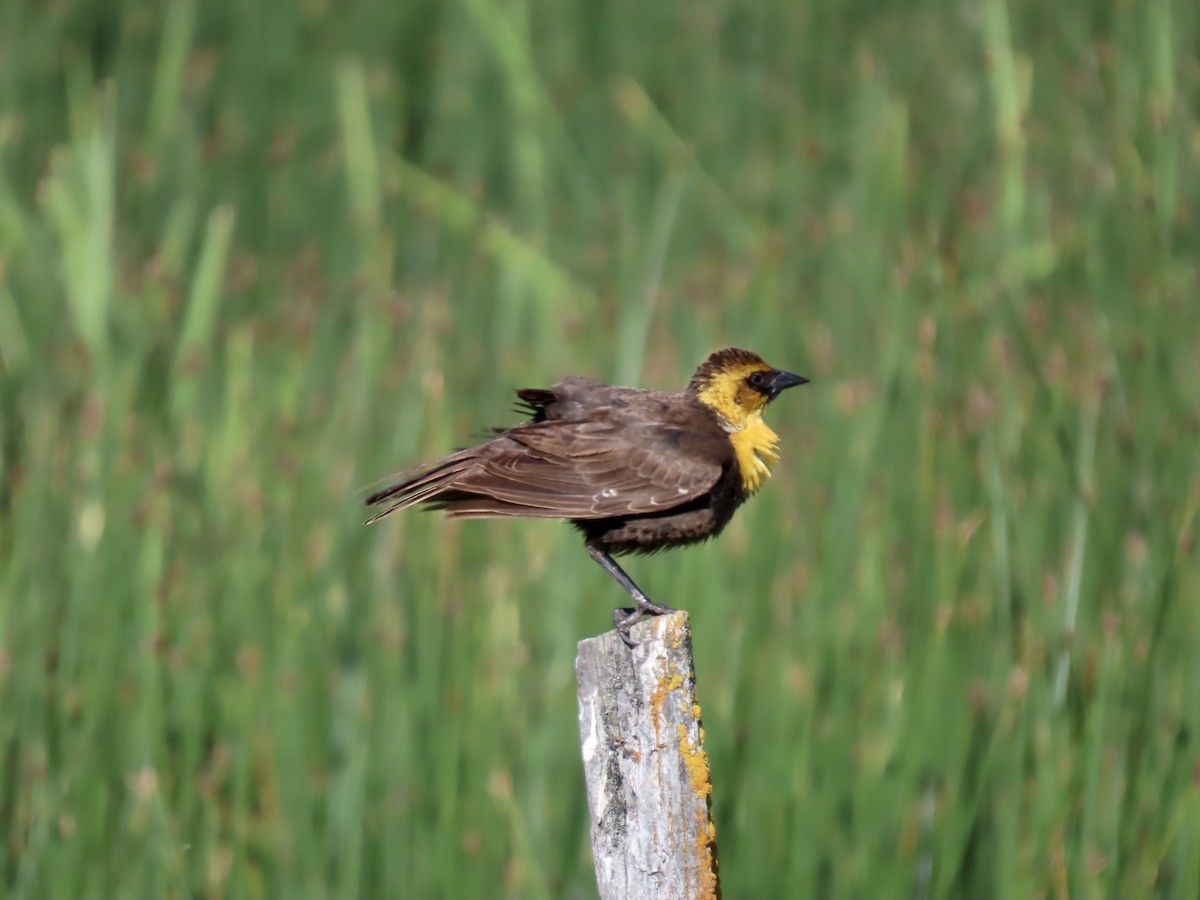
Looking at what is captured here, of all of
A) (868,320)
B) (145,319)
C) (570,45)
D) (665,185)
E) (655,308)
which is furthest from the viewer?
(570,45)

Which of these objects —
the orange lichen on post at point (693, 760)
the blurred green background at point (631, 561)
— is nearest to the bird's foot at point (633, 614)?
the orange lichen on post at point (693, 760)

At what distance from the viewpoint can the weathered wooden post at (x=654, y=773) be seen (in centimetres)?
277

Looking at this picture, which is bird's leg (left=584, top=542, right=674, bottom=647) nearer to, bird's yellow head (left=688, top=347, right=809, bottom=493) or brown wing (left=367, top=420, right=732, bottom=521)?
brown wing (left=367, top=420, right=732, bottom=521)

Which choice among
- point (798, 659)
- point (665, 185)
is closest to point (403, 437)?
point (798, 659)

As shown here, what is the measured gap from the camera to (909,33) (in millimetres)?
6645

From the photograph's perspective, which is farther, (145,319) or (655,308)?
(655,308)

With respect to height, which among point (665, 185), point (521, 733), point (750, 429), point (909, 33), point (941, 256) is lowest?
point (521, 733)

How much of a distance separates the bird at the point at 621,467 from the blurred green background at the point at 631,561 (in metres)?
0.62

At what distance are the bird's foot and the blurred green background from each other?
1.66ft

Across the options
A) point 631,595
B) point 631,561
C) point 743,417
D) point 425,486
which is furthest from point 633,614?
point 631,561

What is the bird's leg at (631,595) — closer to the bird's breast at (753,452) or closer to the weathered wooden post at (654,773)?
the weathered wooden post at (654,773)

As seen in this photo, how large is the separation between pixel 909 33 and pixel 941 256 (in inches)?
101

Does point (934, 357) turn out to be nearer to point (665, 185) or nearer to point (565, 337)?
point (565, 337)

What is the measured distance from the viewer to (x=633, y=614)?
10.9ft
